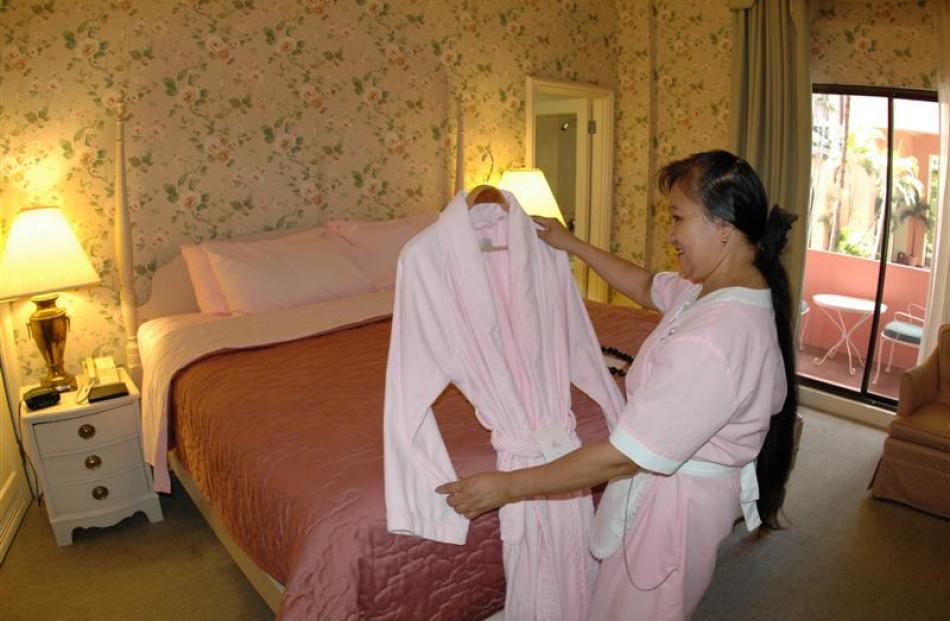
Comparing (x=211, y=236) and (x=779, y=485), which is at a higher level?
(x=211, y=236)

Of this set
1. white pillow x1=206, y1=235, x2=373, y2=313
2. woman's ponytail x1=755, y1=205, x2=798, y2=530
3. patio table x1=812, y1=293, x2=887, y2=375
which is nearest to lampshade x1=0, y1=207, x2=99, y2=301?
white pillow x1=206, y1=235, x2=373, y2=313

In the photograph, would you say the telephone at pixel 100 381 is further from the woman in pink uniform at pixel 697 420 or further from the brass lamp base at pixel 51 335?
the woman in pink uniform at pixel 697 420

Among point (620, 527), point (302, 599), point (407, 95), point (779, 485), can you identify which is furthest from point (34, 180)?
point (779, 485)

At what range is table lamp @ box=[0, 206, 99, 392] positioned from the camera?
2457 millimetres

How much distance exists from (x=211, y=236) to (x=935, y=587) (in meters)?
3.25

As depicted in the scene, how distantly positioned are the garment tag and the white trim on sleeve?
0.39m

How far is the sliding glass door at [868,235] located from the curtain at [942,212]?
0.16 metres

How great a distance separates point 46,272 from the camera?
250cm

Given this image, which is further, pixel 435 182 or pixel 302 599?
pixel 435 182

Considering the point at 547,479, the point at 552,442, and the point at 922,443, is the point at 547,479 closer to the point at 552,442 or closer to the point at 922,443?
the point at 552,442

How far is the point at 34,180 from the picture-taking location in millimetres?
2721

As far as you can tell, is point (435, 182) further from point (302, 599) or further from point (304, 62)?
point (302, 599)

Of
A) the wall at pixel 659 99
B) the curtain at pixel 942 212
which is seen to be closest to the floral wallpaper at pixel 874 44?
the curtain at pixel 942 212

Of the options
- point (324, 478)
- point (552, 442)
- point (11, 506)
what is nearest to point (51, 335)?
point (11, 506)
